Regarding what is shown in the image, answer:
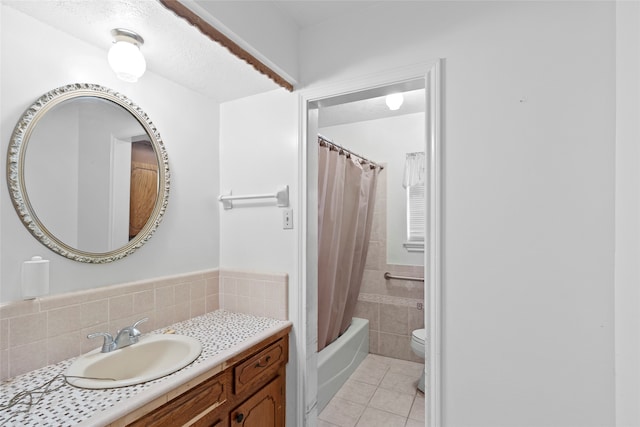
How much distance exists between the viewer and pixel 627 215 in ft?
3.14

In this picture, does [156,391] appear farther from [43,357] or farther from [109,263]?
[109,263]

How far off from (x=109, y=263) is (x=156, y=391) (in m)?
0.68

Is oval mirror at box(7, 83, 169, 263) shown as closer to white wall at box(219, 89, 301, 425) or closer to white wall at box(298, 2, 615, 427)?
white wall at box(219, 89, 301, 425)

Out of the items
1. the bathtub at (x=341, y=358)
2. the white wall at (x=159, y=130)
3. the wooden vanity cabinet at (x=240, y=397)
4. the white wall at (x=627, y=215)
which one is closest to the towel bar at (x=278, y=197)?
the white wall at (x=159, y=130)

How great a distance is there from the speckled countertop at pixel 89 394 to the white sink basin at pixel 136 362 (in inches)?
0.9

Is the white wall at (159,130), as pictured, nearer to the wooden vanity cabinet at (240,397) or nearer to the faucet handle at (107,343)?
the faucet handle at (107,343)

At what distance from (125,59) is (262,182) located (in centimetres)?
84

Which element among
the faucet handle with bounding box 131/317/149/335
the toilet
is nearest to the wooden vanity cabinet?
the faucet handle with bounding box 131/317/149/335

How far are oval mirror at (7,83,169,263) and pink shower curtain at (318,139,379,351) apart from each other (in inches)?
44.1

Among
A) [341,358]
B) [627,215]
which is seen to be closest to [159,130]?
[627,215]

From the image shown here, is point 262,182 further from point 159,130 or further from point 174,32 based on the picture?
point 174,32

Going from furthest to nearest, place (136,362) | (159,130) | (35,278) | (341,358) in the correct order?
(341,358) < (159,130) < (136,362) < (35,278)

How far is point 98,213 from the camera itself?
→ 1.35 meters

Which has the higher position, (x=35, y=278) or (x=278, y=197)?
(x=278, y=197)
